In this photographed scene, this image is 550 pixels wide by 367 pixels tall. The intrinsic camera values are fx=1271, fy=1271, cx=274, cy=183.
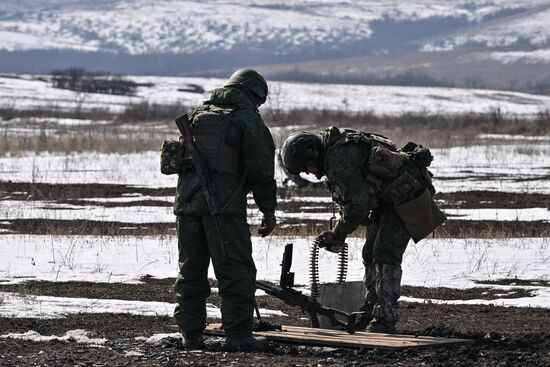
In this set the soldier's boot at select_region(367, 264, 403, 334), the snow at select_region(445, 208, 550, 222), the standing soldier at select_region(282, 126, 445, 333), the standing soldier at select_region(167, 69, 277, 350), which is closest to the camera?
the standing soldier at select_region(167, 69, 277, 350)

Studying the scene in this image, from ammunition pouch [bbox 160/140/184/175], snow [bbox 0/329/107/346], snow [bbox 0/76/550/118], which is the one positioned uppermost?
snow [bbox 0/76/550/118]

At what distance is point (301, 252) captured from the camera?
585 inches

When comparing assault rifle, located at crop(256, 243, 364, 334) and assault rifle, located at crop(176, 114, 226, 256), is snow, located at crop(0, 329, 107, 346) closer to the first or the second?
assault rifle, located at crop(256, 243, 364, 334)

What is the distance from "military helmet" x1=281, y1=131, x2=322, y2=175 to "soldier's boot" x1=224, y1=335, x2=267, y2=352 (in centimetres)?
127

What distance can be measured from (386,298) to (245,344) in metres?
1.19

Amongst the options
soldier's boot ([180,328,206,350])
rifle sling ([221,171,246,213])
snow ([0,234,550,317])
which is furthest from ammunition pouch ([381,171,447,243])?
snow ([0,234,550,317])

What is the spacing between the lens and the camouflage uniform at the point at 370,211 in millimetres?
9258

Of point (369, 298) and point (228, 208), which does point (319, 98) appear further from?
point (228, 208)

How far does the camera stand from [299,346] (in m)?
9.22

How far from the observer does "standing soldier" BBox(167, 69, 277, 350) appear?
29.4ft

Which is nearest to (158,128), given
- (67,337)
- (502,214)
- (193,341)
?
(502,214)

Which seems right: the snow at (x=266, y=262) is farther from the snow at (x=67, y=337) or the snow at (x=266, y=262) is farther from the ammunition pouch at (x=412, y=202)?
the ammunition pouch at (x=412, y=202)

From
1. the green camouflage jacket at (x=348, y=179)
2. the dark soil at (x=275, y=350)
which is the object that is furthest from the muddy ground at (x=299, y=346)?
the green camouflage jacket at (x=348, y=179)

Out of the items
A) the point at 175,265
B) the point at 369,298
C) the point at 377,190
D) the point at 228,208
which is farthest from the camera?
the point at 175,265
